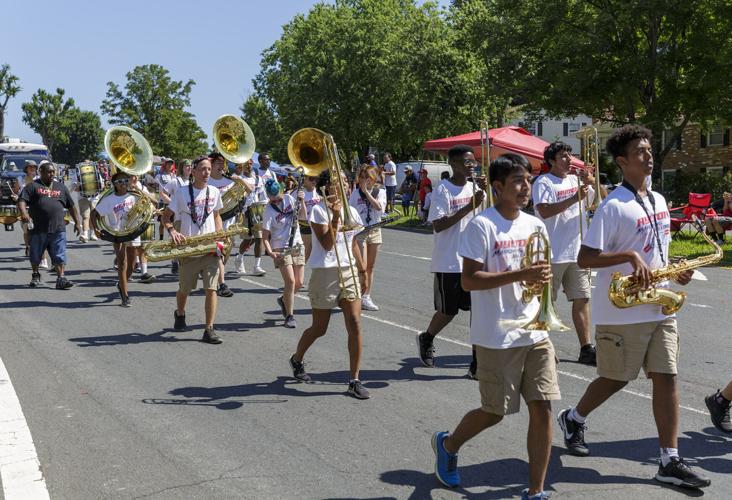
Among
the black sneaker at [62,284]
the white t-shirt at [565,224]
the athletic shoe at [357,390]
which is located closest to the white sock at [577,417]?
the athletic shoe at [357,390]

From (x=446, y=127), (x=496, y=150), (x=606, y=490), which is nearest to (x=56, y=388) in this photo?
(x=606, y=490)

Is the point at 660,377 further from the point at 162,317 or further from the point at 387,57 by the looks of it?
the point at 387,57

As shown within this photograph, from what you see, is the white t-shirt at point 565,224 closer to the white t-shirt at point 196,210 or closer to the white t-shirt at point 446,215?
the white t-shirt at point 446,215

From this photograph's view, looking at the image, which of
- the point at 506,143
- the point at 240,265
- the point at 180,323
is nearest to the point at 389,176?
the point at 506,143

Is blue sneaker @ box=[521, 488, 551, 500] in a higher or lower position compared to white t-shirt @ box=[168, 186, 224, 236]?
lower

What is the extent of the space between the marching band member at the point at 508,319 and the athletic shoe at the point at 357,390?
221cm

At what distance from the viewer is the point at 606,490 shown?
4785 millimetres

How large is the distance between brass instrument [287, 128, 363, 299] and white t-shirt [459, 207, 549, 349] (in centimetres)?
225

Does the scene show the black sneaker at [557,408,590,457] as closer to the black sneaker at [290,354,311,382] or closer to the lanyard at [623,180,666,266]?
the lanyard at [623,180,666,266]

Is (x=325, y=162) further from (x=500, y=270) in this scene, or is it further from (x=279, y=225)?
(x=279, y=225)

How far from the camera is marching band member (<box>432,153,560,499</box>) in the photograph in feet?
14.2

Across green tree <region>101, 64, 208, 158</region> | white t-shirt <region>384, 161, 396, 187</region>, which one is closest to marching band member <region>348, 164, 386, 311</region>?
white t-shirt <region>384, 161, 396, 187</region>

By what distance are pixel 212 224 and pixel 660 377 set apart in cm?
560

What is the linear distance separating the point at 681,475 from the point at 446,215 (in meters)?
3.21
